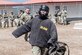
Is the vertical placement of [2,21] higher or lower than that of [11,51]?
lower

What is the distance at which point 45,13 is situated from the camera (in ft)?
25.8

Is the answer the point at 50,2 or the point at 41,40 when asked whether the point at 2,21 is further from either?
the point at 41,40

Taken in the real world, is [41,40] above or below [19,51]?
above

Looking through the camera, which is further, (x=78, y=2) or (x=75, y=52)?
(x=78, y=2)

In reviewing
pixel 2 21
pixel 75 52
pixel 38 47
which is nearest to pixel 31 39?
pixel 38 47

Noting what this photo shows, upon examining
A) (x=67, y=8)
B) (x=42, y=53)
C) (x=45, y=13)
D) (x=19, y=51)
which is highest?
(x=45, y=13)

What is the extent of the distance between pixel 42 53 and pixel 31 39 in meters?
0.42

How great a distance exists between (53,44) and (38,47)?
39 centimetres

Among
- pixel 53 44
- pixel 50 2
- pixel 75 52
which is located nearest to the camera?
pixel 53 44

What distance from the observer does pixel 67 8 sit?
41.1 m

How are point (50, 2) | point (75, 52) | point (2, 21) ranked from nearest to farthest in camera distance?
1. point (75, 52)
2. point (2, 21)
3. point (50, 2)

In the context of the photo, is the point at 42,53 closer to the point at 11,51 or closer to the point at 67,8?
the point at 11,51

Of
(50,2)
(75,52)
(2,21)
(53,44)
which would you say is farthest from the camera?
(50,2)

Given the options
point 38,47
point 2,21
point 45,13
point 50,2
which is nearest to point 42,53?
point 38,47
